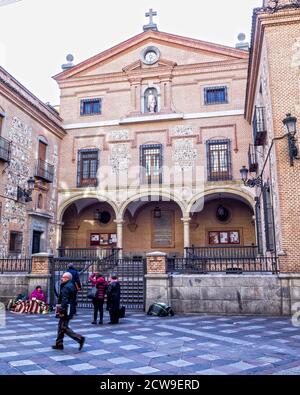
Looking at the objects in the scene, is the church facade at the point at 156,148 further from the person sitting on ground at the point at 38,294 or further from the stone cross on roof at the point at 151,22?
the person sitting on ground at the point at 38,294

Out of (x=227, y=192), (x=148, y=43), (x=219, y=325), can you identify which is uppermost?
(x=148, y=43)

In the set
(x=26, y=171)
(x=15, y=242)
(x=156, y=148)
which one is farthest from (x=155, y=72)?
(x=15, y=242)

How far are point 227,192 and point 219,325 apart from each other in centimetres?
1109

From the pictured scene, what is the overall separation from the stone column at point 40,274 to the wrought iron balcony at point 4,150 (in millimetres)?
5840

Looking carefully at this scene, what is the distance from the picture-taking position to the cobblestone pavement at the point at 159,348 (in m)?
5.00

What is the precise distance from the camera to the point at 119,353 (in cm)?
592

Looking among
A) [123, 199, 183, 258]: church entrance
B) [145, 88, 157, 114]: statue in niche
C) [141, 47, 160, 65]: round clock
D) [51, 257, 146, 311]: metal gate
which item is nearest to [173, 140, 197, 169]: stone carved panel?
[145, 88, 157, 114]: statue in niche

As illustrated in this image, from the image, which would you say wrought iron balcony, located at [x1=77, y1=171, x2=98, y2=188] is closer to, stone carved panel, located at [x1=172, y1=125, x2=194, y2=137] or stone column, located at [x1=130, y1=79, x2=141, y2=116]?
stone column, located at [x1=130, y1=79, x2=141, y2=116]

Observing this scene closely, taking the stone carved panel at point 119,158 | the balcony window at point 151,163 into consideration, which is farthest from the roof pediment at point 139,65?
the balcony window at point 151,163

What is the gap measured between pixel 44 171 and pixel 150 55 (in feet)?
32.4

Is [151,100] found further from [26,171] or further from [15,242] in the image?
[15,242]

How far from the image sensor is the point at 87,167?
69.1 feet
